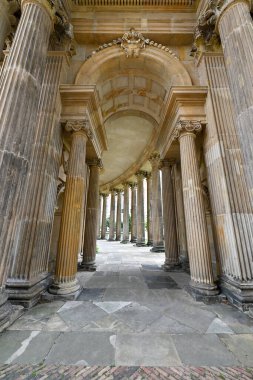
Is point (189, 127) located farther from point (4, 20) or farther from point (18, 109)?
point (4, 20)

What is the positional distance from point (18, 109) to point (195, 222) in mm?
5168

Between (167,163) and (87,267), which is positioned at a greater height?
A: (167,163)

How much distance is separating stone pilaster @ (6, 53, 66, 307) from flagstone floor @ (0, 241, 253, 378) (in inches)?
26.2

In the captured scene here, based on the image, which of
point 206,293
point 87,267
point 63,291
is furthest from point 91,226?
point 206,293

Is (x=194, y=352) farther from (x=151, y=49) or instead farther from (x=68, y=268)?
(x=151, y=49)

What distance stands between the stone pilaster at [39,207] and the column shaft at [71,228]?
38cm

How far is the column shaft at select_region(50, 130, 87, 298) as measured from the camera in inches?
197

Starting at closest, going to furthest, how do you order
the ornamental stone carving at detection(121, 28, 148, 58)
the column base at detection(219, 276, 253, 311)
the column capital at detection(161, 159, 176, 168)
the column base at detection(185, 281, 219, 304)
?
the column base at detection(219, 276, 253, 311)
the column base at detection(185, 281, 219, 304)
the ornamental stone carving at detection(121, 28, 148, 58)
the column capital at detection(161, 159, 176, 168)

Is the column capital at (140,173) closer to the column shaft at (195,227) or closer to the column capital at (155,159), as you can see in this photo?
the column capital at (155,159)

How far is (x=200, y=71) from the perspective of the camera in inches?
261

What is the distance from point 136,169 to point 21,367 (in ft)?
66.4

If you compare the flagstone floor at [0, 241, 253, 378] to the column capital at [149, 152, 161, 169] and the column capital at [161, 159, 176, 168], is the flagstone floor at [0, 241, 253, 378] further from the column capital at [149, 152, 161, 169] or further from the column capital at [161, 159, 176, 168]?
the column capital at [149, 152, 161, 169]

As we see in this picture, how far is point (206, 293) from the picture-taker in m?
4.73

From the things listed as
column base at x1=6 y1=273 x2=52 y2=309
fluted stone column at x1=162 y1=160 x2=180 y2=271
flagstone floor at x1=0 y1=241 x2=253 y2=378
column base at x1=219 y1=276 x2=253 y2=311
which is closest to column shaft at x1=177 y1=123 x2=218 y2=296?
column base at x1=219 y1=276 x2=253 y2=311
